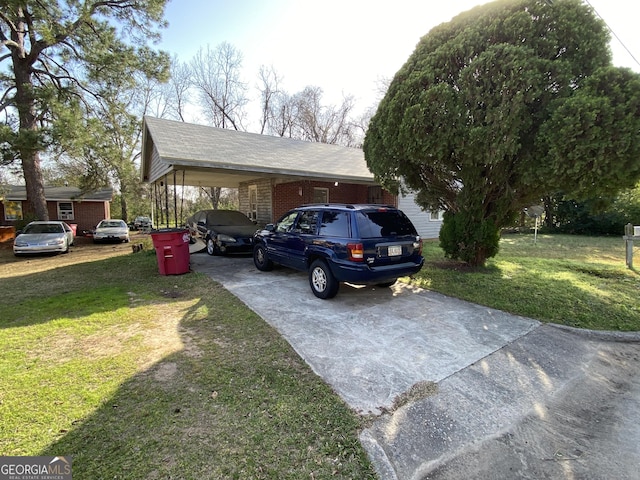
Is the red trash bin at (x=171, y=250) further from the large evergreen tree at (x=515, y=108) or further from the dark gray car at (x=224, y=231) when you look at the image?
the large evergreen tree at (x=515, y=108)

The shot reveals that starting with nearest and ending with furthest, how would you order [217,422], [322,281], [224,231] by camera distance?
1. [217,422]
2. [322,281]
3. [224,231]

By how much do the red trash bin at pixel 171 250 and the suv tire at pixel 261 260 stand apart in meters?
1.73

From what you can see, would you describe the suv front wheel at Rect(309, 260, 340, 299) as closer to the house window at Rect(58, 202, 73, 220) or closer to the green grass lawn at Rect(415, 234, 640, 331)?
the green grass lawn at Rect(415, 234, 640, 331)

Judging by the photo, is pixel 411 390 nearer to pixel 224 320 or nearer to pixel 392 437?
pixel 392 437

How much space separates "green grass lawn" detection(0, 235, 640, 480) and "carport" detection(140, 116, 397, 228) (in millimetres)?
3836

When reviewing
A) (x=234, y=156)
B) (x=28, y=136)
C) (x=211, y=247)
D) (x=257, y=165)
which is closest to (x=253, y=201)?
(x=211, y=247)

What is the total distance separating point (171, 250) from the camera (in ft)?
24.6

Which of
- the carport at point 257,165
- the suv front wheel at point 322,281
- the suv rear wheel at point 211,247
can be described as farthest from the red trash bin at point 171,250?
the suv front wheel at point 322,281

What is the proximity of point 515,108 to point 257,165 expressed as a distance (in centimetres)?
639

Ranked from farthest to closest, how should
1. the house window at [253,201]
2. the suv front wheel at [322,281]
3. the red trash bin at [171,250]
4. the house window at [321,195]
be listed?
the house window at [253,201] → the house window at [321,195] → the red trash bin at [171,250] → the suv front wheel at [322,281]

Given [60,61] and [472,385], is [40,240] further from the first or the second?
[472,385]

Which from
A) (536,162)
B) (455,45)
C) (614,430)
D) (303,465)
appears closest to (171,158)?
(455,45)

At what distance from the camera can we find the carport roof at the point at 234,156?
815 cm

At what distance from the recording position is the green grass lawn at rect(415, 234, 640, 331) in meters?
4.78
